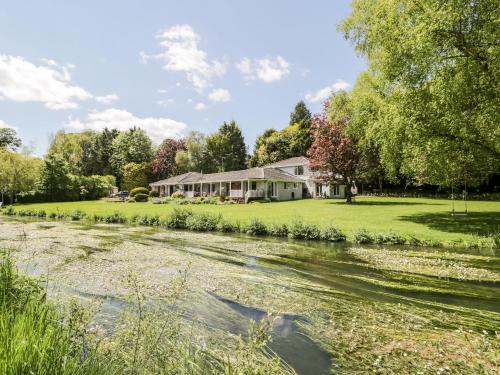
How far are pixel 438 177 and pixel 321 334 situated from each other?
20.5 m

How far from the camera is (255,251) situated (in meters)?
15.2

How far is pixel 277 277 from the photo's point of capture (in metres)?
10.5

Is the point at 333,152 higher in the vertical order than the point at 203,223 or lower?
higher

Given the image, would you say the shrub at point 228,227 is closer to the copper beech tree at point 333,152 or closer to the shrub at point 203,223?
the shrub at point 203,223

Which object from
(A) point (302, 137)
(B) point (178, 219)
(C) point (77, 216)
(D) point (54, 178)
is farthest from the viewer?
(A) point (302, 137)

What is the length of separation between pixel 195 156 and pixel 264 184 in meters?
31.3

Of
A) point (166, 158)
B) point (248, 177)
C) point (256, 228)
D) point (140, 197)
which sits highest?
point (166, 158)

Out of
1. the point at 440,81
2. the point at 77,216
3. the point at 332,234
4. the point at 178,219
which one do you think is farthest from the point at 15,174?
the point at 440,81

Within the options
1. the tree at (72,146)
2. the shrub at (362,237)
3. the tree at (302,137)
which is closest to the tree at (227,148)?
the tree at (302,137)

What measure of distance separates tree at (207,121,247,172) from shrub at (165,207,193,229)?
170 feet

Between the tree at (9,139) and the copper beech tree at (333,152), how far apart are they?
74152mm

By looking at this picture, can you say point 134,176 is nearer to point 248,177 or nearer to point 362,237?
point 248,177

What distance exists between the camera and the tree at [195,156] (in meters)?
75.2

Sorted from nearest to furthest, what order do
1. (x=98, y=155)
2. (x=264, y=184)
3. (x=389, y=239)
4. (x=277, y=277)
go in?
1. (x=277, y=277)
2. (x=389, y=239)
3. (x=264, y=184)
4. (x=98, y=155)
